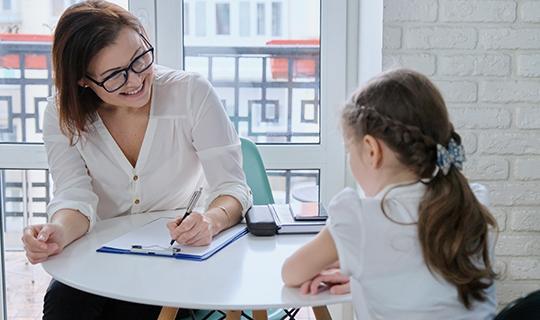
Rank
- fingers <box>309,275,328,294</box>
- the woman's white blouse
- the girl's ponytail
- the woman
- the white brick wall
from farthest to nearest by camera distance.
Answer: the white brick wall < the woman's white blouse < the woman < fingers <box>309,275,328,294</box> < the girl's ponytail

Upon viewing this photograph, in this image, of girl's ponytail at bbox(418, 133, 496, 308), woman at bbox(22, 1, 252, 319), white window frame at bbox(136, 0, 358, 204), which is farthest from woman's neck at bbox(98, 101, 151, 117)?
girl's ponytail at bbox(418, 133, 496, 308)

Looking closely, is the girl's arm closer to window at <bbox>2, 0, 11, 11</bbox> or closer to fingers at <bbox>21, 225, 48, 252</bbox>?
fingers at <bbox>21, 225, 48, 252</bbox>

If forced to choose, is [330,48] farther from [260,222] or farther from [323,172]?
[260,222]

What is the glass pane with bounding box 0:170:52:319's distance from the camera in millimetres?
2348

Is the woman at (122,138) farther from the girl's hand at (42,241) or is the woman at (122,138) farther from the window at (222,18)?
the window at (222,18)

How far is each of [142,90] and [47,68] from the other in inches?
35.1

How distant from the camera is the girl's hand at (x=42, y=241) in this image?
1.28m

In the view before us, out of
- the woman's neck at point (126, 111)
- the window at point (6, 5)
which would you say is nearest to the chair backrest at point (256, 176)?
the woman's neck at point (126, 111)

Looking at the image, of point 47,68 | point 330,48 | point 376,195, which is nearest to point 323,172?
point 330,48

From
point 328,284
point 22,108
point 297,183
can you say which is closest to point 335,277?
point 328,284

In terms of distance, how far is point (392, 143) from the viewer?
991 millimetres

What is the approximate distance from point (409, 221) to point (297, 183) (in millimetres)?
1419

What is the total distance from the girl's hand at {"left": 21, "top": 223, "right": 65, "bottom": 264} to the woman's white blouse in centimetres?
25

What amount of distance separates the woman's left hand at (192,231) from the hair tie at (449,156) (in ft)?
1.84
